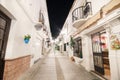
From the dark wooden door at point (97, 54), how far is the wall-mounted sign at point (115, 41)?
143cm

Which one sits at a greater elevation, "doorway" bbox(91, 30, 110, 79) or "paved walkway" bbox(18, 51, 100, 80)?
"doorway" bbox(91, 30, 110, 79)

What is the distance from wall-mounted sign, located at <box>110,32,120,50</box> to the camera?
271 centimetres

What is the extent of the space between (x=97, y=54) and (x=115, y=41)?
1.87 metres

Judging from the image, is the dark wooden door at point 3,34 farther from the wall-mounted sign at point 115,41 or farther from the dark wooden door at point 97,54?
the dark wooden door at point 97,54

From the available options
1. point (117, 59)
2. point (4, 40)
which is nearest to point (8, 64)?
point (4, 40)

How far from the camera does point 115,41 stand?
2809 mm

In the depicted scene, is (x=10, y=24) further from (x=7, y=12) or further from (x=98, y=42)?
(x=98, y=42)

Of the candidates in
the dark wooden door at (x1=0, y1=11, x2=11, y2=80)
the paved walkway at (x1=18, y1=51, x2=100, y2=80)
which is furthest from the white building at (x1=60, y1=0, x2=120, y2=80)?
the dark wooden door at (x1=0, y1=11, x2=11, y2=80)

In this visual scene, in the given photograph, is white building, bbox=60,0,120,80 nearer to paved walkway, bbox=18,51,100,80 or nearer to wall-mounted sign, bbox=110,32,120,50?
wall-mounted sign, bbox=110,32,120,50

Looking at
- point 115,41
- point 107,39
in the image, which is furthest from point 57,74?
point 115,41

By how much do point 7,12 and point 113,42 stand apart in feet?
11.9

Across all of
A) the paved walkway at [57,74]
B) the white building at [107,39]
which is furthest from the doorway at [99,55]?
the paved walkway at [57,74]

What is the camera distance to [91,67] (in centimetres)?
493

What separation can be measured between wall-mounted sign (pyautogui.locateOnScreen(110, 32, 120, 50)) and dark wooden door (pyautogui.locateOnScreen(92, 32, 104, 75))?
1426 mm
